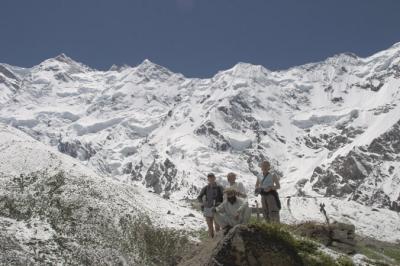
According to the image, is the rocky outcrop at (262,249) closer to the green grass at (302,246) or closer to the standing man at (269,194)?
the green grass at (302,246)

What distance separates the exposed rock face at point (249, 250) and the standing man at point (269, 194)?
12.8 ft

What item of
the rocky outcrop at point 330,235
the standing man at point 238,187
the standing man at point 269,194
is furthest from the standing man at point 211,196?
the rocky outcrop at point 330,235

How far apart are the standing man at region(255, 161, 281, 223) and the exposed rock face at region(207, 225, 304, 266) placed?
3893 mm

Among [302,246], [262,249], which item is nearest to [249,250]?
[262,249]

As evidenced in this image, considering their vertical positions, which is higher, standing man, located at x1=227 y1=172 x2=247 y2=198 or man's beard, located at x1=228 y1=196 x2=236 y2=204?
standing man, located at x1=227 y1=172 x2=247 y2=198

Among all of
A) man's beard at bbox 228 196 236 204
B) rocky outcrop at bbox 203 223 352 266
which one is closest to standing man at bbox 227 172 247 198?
man's beard at bbox 228 196 236 204

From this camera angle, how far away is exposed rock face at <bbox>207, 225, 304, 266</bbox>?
603 inches

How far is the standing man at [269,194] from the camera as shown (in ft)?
64.4

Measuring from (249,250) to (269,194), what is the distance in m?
4.75

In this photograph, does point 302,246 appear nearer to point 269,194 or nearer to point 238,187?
point 238,187

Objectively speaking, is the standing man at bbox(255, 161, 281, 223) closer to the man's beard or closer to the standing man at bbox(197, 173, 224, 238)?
the standing man at bbox(197, 173, 224, 238)

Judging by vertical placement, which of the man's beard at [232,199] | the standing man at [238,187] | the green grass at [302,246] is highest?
the standing man at [238,187]

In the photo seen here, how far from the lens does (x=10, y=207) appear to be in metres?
38.6

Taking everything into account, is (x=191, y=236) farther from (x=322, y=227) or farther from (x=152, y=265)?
(x=322, y=227)
